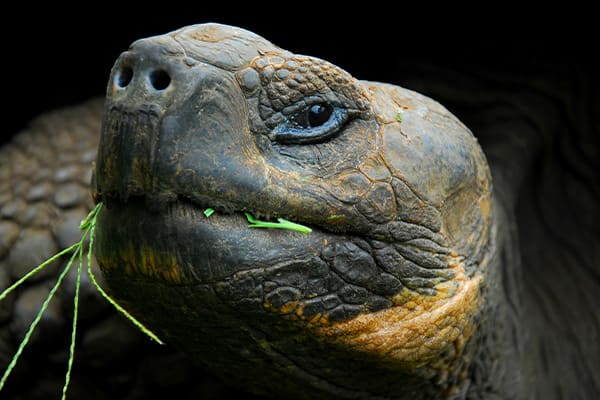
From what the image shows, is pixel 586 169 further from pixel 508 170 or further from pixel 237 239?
pixel 237 239

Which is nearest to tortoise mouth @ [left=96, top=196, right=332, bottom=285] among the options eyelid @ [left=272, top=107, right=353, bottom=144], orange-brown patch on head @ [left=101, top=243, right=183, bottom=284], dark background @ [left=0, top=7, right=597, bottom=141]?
orange-brown patch on head @ [left=101, top=243, right=183, bottom=284]

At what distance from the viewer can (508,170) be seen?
2.97 meters

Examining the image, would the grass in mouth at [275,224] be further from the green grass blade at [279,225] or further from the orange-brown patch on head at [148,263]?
the orange-brown patch on head at [148,263]

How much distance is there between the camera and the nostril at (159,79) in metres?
1.40

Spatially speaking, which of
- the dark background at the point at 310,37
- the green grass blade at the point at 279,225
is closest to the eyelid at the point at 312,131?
the green grass blade at the point at 279,225

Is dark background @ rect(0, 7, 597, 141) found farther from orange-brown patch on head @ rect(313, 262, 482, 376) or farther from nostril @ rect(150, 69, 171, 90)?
nostril @ rect(150, 69, 171, 90)

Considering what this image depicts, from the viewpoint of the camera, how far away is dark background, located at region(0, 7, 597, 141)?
3.31m

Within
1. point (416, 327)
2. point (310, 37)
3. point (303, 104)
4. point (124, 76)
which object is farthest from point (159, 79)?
point (310, 37)

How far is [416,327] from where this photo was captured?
5.57ft

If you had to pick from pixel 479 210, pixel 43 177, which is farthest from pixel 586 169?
pixel 43 177

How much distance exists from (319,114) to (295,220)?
0.81 ft

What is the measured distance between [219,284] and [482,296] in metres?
0.83

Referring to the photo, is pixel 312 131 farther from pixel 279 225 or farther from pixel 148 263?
pixel 148 263

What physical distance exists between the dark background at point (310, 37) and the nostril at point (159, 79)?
2089mm
